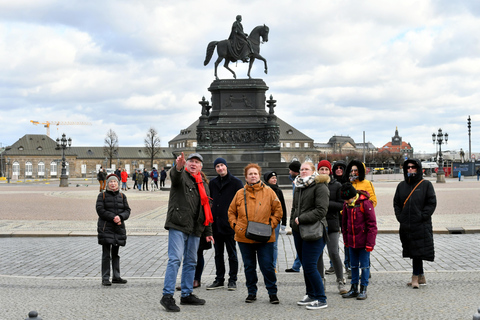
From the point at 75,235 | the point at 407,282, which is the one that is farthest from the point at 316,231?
the point at 75,235

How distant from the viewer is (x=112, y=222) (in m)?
8.01

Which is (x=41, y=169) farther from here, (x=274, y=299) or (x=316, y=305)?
(x=316, y=305)

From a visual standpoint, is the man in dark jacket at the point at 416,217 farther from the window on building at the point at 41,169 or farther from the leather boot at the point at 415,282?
the window on building at the point at 41,169

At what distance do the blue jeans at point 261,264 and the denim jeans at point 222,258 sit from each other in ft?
2.78

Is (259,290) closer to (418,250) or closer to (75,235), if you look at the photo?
(418,250)

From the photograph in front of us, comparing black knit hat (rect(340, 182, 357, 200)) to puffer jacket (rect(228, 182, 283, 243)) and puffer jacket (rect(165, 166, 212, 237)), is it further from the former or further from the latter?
puffer jacket (rect(165, 166, 212, 237))

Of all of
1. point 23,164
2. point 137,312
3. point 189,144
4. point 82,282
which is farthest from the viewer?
point 189,144

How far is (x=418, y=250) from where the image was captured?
286 inches

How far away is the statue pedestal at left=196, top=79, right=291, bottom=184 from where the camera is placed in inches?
1282

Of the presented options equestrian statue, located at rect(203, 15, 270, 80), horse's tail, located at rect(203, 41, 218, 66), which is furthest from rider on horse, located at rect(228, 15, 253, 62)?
horse's tail, located at rect(203, 41, 218, 66)

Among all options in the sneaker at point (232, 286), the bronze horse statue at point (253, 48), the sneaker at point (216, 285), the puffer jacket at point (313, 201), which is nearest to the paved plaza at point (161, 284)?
the sneaker at point (232, 286)

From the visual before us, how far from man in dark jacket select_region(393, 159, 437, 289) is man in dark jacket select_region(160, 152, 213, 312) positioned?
2675 mm

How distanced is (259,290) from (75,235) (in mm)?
7090

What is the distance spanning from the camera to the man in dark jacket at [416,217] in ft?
23.7
